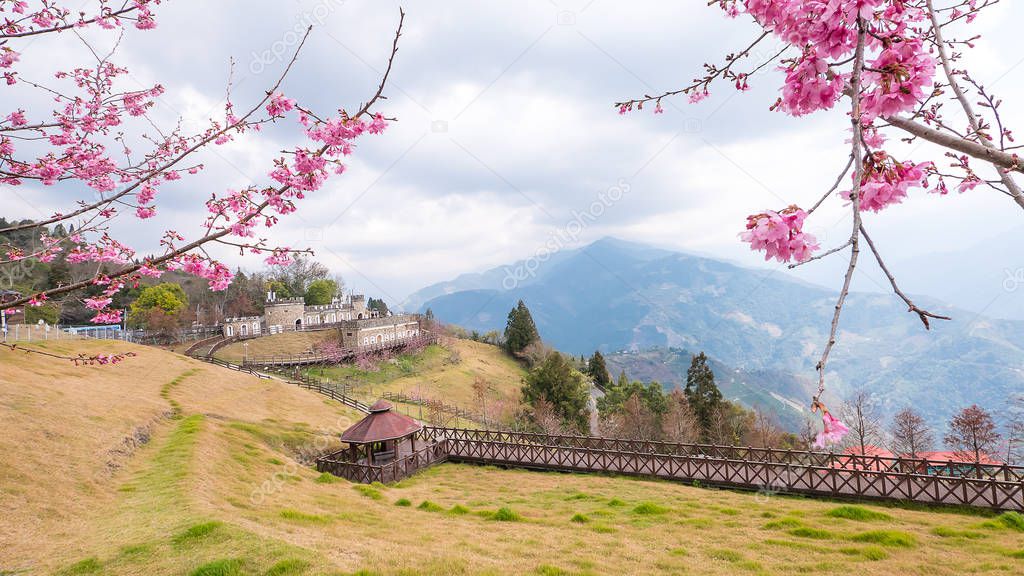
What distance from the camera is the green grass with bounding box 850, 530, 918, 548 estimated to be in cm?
961

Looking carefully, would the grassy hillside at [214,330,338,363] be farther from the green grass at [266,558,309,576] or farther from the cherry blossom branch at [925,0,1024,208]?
the cherry blossom branch at [925,0,1024,208]

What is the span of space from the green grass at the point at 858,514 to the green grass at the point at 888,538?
1.93m

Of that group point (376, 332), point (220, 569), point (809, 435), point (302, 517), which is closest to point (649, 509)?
point (809, 435)

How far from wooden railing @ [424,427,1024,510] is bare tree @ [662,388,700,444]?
12044 millimetres

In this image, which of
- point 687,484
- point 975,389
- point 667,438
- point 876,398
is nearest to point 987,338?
point 975,389

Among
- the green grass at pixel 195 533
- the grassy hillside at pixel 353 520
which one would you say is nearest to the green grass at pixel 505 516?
the grassy hillside at pixel 353 520

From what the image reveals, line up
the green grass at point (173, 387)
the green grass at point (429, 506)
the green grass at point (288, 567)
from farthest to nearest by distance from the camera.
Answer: the green grass at point (173, 387) → the green grass at point (429, 506) → the green grass at point (288, 567)

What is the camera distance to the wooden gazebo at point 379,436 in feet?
61.6

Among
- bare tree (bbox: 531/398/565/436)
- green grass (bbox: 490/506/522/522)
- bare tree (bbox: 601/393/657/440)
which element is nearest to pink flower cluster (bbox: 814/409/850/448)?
green grass (bbox: 490/506/522/522)

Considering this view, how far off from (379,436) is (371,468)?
52.0 inches

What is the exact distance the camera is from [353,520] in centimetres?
1130

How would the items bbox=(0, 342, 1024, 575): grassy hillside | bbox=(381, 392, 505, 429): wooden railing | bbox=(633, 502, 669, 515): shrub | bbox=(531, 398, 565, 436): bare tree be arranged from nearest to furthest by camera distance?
bbox=(0, 342, 1024, 575): grassy hillside → bbox=(633, 502, 669, 515): shrub → bbox=(531, 398, 565, 436): bare tree → bbox=(381, 392, 505, 429): wooden railing

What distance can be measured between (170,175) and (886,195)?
30.6ft

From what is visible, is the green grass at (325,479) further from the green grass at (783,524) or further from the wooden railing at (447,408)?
the wooden railing at (447,408)
